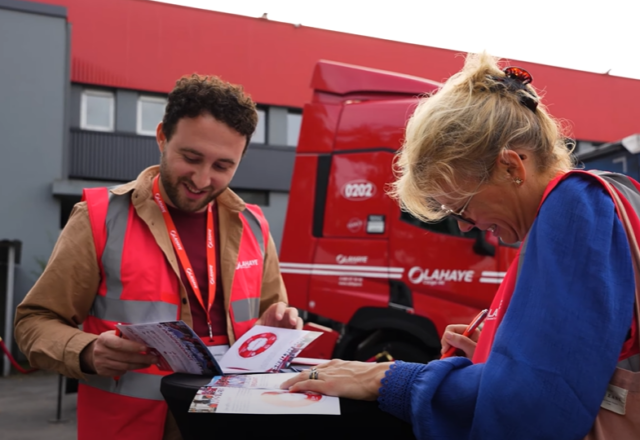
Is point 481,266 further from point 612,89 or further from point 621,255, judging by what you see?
point 612,89

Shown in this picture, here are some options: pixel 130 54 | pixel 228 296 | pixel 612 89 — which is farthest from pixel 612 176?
pixel 612 89

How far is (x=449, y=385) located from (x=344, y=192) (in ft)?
12.3

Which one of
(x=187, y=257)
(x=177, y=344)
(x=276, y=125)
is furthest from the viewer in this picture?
(x=276, y=125)

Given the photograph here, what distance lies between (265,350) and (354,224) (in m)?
3.22

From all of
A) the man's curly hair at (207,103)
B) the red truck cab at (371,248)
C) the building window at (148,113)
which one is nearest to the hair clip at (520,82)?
the man's curly hair at (207,103)

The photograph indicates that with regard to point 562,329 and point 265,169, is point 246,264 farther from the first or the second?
point 265,169

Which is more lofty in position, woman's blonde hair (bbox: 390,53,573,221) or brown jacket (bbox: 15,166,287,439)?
woman's blonde hair (bbox: 390,53,573,221)

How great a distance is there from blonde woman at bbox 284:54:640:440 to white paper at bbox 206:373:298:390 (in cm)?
5

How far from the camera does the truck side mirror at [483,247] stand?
452 cm

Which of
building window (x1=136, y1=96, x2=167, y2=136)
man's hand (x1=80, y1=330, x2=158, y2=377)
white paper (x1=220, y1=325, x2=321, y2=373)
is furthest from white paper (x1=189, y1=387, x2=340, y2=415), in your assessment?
building window (x1=136, y1=96, x2=167, y2=136)

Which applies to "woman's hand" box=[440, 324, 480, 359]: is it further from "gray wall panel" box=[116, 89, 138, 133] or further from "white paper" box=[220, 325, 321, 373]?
"gray wall panel" box=[116, 89, 138, 133]

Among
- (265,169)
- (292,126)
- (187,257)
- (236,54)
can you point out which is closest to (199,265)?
(187,257)

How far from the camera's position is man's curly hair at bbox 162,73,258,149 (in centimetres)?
196

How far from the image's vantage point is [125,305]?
177 cm
